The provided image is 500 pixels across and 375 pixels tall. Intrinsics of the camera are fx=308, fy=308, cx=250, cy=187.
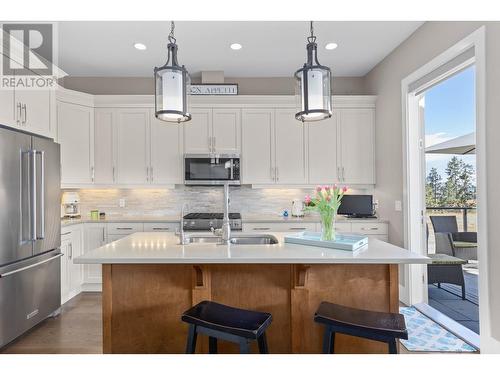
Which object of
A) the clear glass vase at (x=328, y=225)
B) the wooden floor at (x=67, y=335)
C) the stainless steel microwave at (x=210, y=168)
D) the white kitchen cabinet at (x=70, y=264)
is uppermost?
the stainless steel microwave at (x=210, y=168)

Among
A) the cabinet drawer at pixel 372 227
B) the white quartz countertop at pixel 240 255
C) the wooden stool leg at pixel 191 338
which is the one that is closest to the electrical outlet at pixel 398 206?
the cabinet drawer at pixel 372 227

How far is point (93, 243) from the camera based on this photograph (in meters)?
3.75

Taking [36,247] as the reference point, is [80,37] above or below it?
above

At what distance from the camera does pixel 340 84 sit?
4477 millimetres

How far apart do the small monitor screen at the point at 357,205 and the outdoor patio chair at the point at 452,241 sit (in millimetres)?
917

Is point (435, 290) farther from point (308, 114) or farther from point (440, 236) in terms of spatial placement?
point (308, 114)

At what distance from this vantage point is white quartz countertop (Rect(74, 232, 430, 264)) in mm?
1599

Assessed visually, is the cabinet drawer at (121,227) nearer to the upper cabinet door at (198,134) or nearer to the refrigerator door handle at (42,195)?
the refrigerator door handle at (42,195)

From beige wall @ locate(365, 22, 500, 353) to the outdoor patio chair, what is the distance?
73cm

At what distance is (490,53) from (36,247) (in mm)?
3931

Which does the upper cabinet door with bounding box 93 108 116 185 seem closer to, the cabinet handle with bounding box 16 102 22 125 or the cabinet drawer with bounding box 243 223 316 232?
the cabinet handle with bounding box 16 102 22 125

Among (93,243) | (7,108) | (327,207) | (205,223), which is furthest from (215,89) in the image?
(327,207)

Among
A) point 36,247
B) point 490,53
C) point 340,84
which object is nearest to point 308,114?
point 490,53

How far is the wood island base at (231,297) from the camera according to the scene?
1850mm
